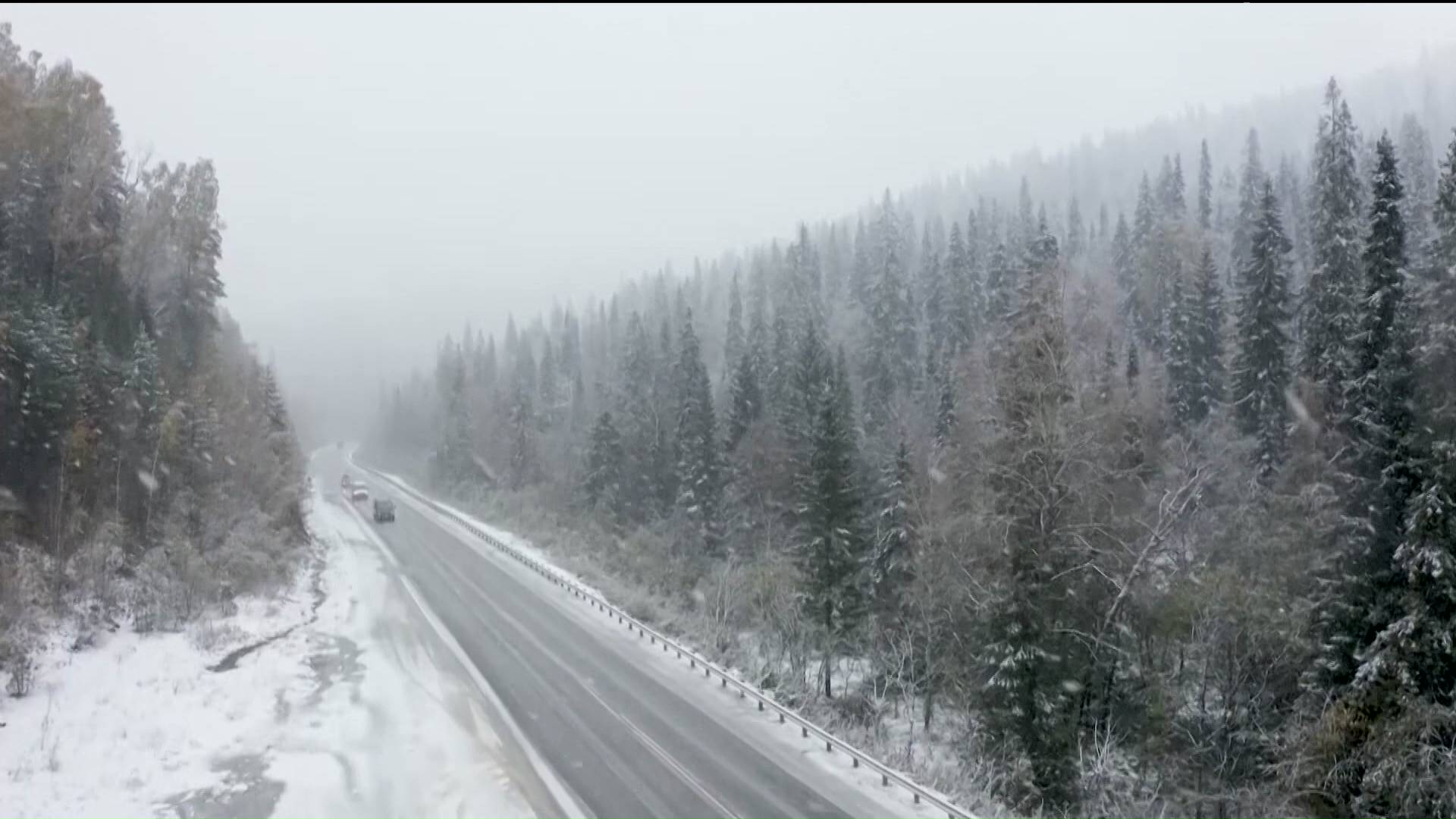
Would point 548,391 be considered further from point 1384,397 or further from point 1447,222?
point 1447,222

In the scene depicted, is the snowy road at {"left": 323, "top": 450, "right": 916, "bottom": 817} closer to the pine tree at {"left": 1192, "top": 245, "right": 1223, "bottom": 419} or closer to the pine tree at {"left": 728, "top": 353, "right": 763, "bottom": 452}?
the pine tree at {"left": 728, "top": 353, "right": 763, "bottom": 452}

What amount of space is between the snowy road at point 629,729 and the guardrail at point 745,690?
379mm

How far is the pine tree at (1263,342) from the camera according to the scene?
37031mm

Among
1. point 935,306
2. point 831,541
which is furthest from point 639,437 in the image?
point 831,541

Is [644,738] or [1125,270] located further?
[1125,270]

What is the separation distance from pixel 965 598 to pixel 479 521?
47.9m

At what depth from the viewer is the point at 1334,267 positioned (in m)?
32.7

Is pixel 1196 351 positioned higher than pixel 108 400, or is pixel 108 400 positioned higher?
pixel 108 400

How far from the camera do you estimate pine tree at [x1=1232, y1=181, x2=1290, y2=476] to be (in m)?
37.0

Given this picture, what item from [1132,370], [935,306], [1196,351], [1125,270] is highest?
[1125,270]

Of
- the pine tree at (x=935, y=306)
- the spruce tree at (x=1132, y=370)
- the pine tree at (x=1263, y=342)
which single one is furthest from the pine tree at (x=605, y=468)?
the pine tree at (x=1263, y=342)

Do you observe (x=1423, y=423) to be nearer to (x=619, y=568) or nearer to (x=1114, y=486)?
(x=1114, y=486)

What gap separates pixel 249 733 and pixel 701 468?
122ft

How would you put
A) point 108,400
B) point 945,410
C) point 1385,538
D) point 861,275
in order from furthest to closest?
point 861,275 → point 945,410 → point 108,400 → point 1385,538
